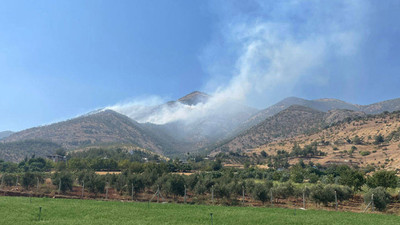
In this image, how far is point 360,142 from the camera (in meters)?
150

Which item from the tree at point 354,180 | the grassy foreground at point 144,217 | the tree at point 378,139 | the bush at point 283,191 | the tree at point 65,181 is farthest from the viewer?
the tree at point 378,139

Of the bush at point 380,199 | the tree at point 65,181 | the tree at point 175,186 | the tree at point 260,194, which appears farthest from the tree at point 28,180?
the bush at point 380,199

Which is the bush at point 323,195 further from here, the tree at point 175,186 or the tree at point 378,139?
the tree at point 378,139

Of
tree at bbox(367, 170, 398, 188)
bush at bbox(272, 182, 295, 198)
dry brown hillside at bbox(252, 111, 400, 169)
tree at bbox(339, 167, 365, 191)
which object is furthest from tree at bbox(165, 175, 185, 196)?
dry brown hillside at bbox(252, 111, 400, 169)

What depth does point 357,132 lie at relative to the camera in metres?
166

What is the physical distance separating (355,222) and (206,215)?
15.0 meters

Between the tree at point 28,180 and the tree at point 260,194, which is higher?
the tree at point 28,180

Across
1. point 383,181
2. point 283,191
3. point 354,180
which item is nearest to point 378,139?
point 383,181

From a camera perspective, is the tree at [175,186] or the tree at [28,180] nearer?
the tree at [175,186]

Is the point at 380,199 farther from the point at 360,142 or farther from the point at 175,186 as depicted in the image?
the point at 360,142

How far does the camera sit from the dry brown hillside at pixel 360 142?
12244 cm

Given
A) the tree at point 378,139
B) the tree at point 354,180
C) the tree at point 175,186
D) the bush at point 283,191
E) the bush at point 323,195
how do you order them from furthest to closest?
the tree at point 378,139 < the tree at point 354,180 < the bush at point 283,191 < the tree at point 175,186 < the bush at point 323,195

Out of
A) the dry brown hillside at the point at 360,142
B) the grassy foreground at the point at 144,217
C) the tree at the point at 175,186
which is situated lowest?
the grassy foreground at the point at 144,217

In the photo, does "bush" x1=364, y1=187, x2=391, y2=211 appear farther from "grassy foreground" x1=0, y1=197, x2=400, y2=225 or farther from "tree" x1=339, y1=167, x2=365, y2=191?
"tree" x1=339, y1=167, x2=365, y2=191
